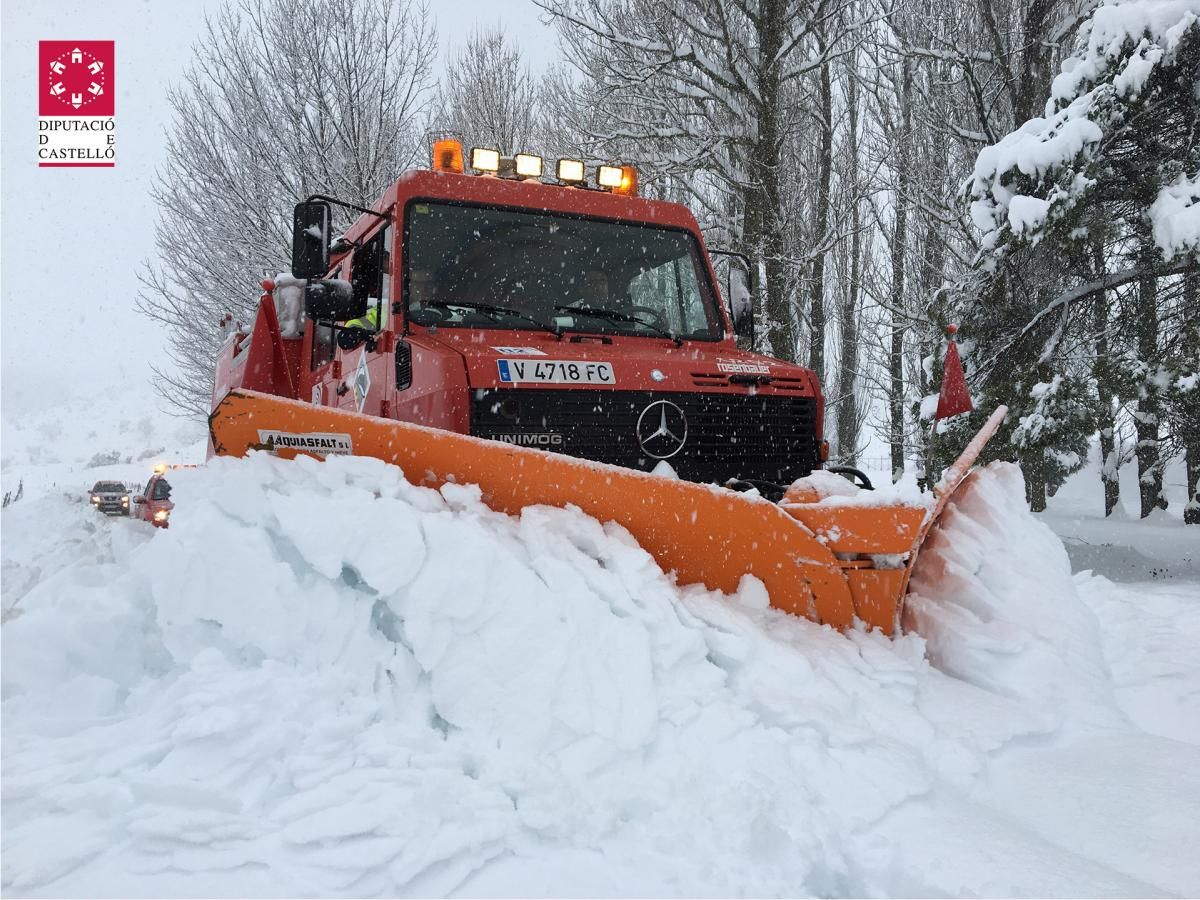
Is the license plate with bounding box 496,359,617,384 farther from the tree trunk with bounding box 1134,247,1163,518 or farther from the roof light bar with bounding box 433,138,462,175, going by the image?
the tree trunk with bounding box 1134,247,1163,518

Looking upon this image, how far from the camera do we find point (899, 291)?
15734mm

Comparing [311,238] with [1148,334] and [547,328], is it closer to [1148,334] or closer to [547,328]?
[547,328]

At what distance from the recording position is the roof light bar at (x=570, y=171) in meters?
4.57

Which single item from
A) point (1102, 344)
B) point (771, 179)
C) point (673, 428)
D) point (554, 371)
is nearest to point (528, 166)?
point (554, 371)

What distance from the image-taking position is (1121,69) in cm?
685

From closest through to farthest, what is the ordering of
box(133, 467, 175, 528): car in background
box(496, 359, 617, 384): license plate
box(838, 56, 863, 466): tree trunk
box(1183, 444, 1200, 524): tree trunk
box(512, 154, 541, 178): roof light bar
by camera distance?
box(496, 359, 617, 384): license plate < box(512, 154, 541, 178): roof light bar < box(1183, 444, 1200, 524): tree trunk < box(133, 467, 175, 528): car in background < box(838, 56, 863, 466): tree trunk

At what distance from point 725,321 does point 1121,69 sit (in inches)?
187

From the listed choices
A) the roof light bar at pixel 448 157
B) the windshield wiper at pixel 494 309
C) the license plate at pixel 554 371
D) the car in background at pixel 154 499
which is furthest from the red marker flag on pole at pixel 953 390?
the car in background at pixel 154 499

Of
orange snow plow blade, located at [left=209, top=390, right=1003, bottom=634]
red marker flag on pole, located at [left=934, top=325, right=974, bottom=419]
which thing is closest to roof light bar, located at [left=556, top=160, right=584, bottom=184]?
red marker flag on pole, located at [left=934, top=325, right=974, bottom=419]

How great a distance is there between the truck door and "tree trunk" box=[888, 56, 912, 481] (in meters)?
10.6

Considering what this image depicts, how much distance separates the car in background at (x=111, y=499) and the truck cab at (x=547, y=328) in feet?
34.2

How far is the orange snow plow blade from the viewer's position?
2734 millimetres

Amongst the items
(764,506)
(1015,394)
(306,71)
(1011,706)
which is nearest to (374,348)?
(764,506)

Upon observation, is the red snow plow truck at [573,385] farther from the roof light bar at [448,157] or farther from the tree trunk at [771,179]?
the tree trunk at [771,179]
